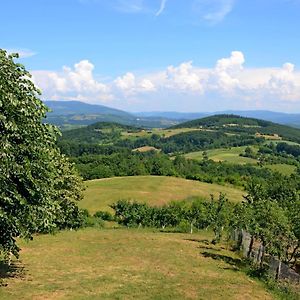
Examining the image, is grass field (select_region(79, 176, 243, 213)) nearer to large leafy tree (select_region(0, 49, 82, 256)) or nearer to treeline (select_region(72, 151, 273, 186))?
treeline (select_region(72, 151, 273, 186))

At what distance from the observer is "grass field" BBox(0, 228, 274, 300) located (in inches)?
1054

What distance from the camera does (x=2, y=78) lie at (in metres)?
17.5

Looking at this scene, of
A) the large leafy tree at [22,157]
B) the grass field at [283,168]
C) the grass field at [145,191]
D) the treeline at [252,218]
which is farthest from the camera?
the grass field at [283,168]

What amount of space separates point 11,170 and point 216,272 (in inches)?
896

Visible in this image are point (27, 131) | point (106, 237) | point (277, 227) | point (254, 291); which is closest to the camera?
point (27, 131)

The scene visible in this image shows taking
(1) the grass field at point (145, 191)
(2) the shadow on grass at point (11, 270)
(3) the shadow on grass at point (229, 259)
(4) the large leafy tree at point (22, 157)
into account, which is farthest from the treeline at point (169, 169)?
(4) the large leafy tree at point (22, 157)

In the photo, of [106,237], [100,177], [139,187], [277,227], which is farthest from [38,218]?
[100,177]

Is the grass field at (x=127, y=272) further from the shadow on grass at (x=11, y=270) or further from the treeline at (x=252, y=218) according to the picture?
the treeline at (x=252, y=218)

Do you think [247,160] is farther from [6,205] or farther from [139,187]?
[6,205]

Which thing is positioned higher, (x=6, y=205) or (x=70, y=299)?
(x=6, y=205)

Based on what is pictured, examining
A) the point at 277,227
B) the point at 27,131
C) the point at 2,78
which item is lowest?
the point at 277,227

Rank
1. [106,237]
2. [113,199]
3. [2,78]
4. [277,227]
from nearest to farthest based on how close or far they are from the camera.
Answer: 1. [2,78]
2. [277,227]
3. [106,237]
4. [113,199]

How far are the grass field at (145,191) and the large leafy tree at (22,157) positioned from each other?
71.7 meters

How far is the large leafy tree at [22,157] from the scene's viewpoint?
57.8 feet
